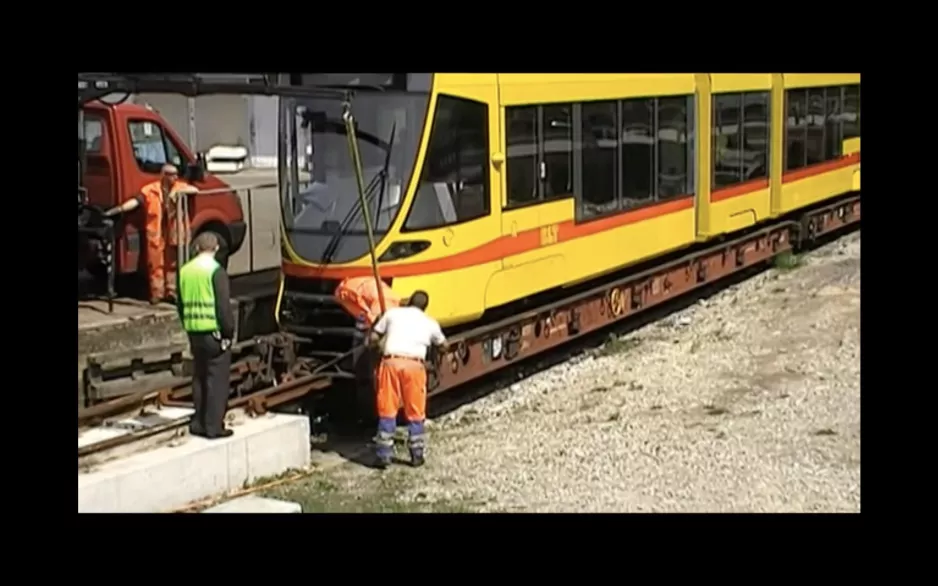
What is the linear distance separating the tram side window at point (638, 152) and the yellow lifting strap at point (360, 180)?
401 cm

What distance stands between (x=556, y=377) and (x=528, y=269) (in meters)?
1.35

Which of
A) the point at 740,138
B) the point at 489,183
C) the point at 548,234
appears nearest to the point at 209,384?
the point at 489,183

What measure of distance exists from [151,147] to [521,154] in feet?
18.4

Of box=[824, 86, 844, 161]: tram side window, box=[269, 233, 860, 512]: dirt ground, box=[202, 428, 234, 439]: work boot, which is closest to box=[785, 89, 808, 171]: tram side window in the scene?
box=[824, 86, 844, 161]: tram side window

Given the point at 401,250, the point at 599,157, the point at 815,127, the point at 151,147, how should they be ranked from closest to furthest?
1. the point at 401,250
2. the point at 599,157
3. the point at 151,147
4. the point at 815,127

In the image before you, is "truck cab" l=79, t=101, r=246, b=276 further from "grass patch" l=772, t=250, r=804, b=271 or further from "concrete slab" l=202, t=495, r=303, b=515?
"grass patch" l=772, t=250, r=804, b=271

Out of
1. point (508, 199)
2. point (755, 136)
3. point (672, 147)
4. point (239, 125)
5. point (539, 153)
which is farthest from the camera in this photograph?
point (239, 125)

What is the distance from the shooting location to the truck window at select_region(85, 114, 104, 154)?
15047 millimetres

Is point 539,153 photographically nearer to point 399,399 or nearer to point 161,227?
point 399,399

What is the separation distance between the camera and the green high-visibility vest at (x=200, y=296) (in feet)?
31.1

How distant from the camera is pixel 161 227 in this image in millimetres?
14898

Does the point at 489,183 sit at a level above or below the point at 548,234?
above

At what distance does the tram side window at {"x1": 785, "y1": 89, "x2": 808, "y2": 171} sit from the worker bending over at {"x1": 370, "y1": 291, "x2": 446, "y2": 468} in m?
10.2

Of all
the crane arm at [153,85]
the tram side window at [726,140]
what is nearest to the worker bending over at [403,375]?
the crane arm at [153,85]
